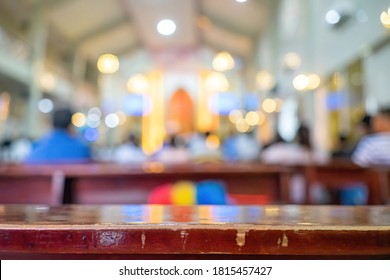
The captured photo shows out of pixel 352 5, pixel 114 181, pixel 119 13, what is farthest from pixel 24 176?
pixel 119 13

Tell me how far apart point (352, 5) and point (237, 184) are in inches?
125

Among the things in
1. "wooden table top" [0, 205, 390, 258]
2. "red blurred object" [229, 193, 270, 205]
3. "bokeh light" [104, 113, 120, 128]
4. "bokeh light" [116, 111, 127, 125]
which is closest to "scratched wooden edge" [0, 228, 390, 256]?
"wooden table top" [0, 205, 390, 258]

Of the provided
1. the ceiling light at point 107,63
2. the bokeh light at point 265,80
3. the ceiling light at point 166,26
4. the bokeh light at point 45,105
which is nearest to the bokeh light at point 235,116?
the bokeh light at point 265,80

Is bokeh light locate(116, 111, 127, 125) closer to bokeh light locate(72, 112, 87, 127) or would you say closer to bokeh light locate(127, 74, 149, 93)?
bokeh light locate(127, 74, 149, 93)

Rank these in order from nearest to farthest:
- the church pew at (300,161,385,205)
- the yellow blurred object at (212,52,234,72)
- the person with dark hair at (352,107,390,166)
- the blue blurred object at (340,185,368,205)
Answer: the church pew at (300,161,385,205)
the person with dark hair at (352,107,390,166)
the blue blurred object at (340,185,368,205)
the yellow blurred object at (212,52,234,72)

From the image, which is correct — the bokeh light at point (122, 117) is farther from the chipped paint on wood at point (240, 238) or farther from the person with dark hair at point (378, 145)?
the chipped paint on wood at point (240, 238)

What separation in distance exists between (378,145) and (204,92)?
8.68 meters

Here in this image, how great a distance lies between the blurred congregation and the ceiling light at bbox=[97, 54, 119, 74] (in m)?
0.03

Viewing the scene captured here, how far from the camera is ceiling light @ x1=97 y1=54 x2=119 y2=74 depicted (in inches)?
370

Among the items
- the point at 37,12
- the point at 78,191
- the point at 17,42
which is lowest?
the point at 78,191

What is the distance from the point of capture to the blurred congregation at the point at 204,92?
2199mm

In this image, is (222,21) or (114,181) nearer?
(114,181)
